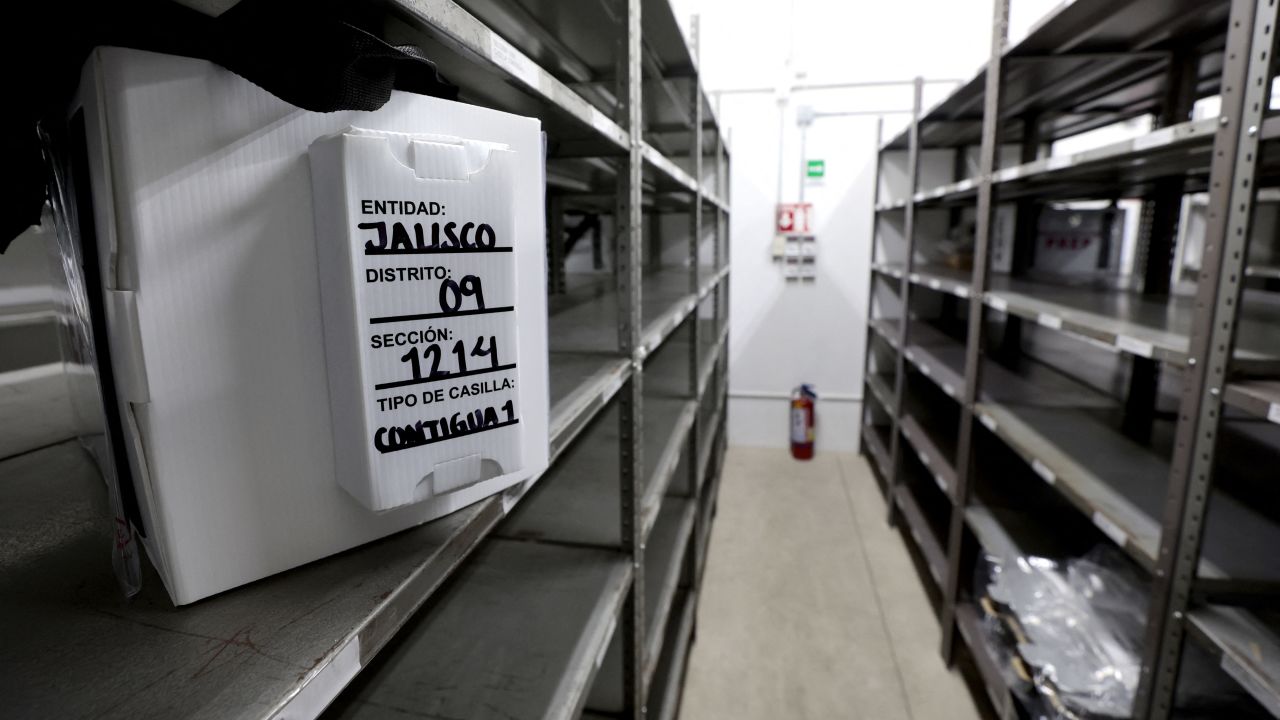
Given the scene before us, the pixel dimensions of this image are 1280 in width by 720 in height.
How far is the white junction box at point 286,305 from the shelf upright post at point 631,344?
642 millimetres

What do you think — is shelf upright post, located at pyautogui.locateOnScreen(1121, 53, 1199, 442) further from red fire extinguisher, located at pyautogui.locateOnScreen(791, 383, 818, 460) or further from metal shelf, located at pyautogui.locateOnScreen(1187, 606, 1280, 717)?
red fire extinguisher, located at pyautogui.locateOnScreen(791, 383, 818, 460)

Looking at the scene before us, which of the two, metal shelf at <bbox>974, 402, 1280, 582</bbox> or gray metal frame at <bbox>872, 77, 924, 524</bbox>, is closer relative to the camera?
metal shelf at <bbox>974, 402, 1280, 582</bbox>

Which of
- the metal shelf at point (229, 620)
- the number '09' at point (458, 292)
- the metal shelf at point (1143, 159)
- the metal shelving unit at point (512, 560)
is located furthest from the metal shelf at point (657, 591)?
the metal shelf at point (1143, 159)

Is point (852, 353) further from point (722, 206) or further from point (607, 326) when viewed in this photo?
point (607, 326)

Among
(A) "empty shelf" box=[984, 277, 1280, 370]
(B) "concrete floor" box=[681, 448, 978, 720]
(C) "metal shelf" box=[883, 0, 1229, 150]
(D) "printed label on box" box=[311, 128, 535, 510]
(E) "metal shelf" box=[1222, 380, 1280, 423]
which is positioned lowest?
(B) "concrete floor" box=[681, 448, 978, 720]

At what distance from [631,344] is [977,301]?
1305 millimetres

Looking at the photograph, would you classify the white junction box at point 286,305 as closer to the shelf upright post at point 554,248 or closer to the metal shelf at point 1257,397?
the metal shelf at point 1257,397

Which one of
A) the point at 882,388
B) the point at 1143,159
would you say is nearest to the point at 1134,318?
the point at 1143,159

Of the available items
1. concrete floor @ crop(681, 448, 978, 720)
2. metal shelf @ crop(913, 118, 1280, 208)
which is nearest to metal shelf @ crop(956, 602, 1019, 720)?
concrete floor @ crop(681, 448, 978, 720)

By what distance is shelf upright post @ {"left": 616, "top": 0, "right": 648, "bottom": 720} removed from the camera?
3.97 feet

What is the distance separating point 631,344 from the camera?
1.32 metres

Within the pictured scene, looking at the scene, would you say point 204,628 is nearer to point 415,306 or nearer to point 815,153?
point 415,306

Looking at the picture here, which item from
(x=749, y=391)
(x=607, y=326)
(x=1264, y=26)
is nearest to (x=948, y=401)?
(x=749, y=391)

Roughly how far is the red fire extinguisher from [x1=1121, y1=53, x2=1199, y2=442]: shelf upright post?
2.06 meters
